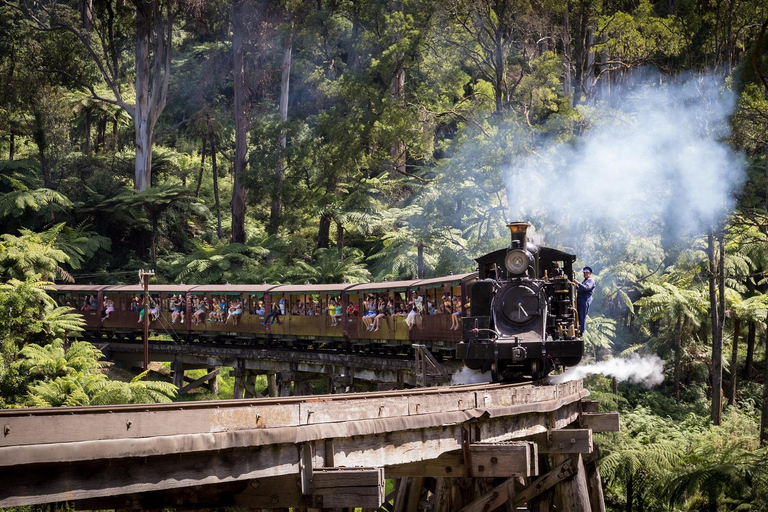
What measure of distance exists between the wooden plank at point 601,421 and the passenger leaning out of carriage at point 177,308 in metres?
19.2

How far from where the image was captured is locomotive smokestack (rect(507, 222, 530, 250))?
15.5 metres

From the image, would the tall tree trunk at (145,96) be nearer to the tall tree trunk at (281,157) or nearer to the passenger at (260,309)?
the tall tree trunk at (281,157)

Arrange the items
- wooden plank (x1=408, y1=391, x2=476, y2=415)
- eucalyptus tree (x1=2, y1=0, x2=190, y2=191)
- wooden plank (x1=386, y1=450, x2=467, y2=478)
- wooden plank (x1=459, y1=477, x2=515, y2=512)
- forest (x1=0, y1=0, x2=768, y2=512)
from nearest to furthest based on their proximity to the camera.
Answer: wooden plank (x1=408, y1=391, x2=476, y2=415) → wooden plank (x1=386, y1=450, x2=467, y2=478) → wooden plank (x1=459, y1=477, x2=515, y2=512) → forest (x1=0, y1=0, x2=768, y2=512) → eucalyptus tree (x1=2, y1=0, x2=190, y2=191)

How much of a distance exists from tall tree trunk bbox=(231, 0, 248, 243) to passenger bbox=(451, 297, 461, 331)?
78.5ft

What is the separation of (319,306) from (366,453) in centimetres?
1907

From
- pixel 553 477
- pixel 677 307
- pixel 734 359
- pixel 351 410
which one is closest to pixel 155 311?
pixel 677 307

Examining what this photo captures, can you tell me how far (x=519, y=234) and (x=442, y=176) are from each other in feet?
46.0

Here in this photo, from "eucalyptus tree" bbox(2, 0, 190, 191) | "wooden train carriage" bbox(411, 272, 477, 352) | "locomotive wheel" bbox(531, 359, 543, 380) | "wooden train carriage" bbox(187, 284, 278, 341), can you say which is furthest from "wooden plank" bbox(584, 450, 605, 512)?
"eucalyptus tree" bbox(2, 0, 190, 191)

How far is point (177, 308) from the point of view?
31531mm

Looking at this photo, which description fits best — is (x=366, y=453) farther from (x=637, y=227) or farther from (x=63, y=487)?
(x=637, y=227)

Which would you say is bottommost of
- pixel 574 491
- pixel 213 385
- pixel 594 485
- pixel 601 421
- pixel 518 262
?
pixel 213 385

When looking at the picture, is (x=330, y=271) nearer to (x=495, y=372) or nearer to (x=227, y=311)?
(x=227, y=311)

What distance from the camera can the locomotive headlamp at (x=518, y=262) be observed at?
15.5 metres

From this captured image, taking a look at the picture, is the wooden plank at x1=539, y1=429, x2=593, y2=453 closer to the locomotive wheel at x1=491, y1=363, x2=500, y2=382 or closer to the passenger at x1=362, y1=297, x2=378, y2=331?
the locomotive wheel at x1=491, y1=363, x2=500, y2=382
